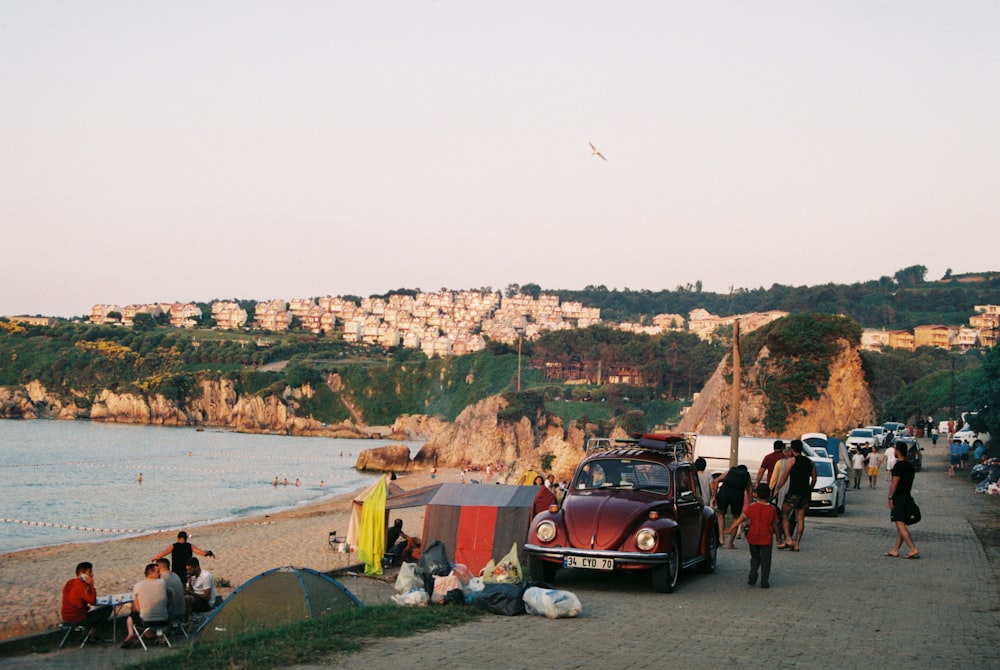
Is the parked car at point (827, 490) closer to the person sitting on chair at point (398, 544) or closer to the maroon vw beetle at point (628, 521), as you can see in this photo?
the person sitting on chair at point (398, 544)

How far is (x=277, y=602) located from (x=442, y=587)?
7.52 feet

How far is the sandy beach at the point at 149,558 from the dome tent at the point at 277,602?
5.60 meters

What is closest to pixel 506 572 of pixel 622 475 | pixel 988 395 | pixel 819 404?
pixel 622 475

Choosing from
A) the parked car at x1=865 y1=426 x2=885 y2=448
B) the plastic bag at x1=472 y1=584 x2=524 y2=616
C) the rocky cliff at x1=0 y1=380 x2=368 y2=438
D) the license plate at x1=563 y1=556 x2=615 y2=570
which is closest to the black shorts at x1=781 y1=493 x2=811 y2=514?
the license plate at x1=563 y1=556 x2=615 y2=570

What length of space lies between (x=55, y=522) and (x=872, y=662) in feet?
134

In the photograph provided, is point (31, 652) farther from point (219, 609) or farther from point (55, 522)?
point (55, 522)

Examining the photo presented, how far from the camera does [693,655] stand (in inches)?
339

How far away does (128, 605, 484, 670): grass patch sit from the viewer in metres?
7.91

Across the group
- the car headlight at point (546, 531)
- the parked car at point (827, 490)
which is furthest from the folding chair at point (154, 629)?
the parked car at point (827, 490)

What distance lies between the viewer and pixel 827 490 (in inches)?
923

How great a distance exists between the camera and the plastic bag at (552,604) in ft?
33.8

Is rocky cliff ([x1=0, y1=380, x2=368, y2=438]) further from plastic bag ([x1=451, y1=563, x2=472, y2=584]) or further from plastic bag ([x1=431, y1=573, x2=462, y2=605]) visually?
plastic bag ([x1=431, y1=573, x2=462, y2=605])

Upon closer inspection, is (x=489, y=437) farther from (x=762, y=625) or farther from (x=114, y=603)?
(x=762, y=625)

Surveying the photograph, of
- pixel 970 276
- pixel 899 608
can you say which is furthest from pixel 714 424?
pixel 970 276
